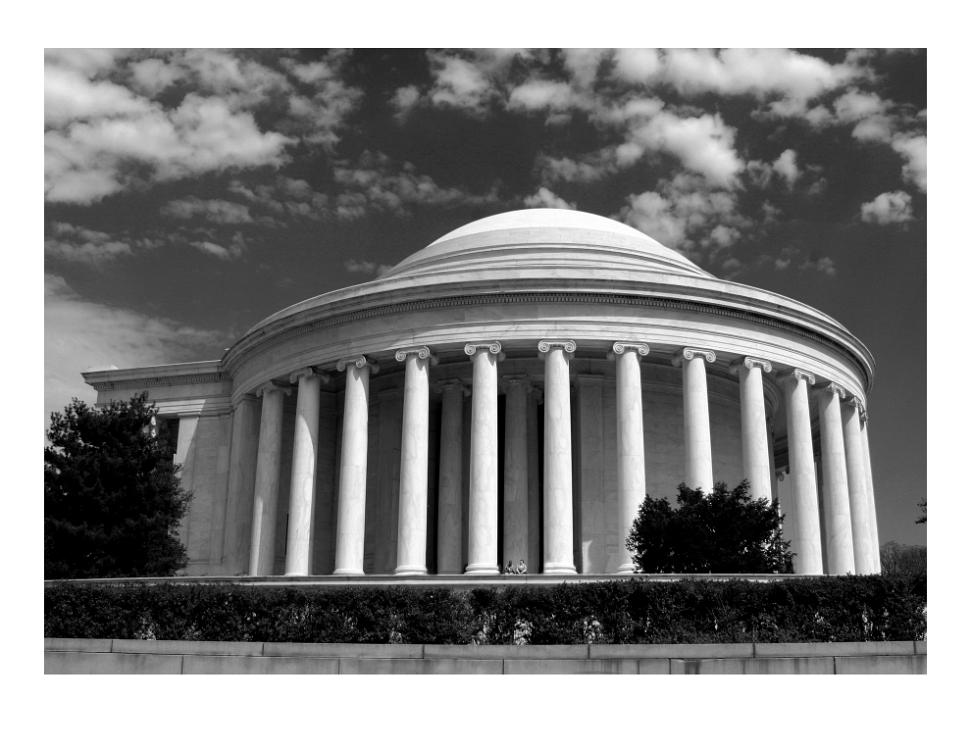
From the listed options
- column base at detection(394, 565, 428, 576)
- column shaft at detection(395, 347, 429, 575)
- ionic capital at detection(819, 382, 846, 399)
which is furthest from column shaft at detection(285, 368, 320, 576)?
ionic capital at detection(819, 382, 846, 399)

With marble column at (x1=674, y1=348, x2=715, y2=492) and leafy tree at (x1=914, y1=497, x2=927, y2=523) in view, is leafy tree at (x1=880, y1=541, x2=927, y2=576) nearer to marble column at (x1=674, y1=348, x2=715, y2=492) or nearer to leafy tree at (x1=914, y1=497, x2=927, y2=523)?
leafy tree at (x1=914, y1=497, x2=927, y2=523)

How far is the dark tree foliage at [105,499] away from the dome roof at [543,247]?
17.4m

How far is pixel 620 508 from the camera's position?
155 feet

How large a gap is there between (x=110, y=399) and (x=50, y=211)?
3135cm

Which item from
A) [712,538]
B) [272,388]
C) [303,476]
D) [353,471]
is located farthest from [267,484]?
[712,538]

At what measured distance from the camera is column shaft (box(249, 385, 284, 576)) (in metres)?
53.9

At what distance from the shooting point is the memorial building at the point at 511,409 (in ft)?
160

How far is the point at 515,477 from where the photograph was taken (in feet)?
176

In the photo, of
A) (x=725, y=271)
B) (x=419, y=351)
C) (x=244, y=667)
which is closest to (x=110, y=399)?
(x=419, y=351)

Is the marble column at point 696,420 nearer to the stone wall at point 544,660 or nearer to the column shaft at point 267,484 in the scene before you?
the column shaft at point 267,484

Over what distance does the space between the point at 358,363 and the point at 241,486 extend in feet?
39.4

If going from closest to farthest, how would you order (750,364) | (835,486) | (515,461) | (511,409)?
(750,364) → (835,486) → (515,461) → (511,409)

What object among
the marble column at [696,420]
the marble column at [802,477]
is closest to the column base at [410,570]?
the marble column at [696,420]

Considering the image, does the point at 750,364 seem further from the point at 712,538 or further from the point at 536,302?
the point at 712,538
